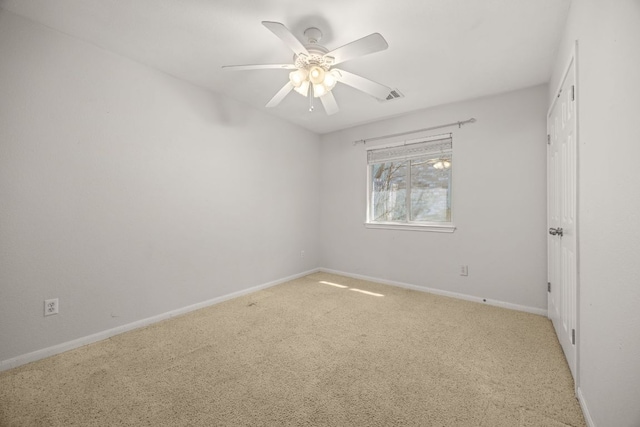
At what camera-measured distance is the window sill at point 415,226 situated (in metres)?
3.25

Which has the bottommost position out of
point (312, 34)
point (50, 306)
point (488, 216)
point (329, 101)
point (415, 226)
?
point (50, 306)

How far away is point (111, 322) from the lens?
2.21m

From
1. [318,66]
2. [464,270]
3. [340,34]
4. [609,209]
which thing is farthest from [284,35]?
[464,270]

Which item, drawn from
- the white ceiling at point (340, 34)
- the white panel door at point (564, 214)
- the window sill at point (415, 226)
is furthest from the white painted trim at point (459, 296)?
the white ceiling at point (340, 34)

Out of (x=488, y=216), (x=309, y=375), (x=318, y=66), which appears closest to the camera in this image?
(x=309, y=375)

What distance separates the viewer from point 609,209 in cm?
109

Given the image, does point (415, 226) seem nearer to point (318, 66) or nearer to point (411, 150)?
point (411, 150)

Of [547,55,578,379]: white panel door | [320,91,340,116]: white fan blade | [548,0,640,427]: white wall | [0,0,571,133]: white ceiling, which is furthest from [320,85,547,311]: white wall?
[320,91,340,116]: white fan blade

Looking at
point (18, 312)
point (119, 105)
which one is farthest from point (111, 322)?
point (119, 105)

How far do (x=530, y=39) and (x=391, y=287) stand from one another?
290 centimetres

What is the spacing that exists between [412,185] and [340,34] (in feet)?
7.38

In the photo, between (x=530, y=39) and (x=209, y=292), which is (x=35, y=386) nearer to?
(x=209, y=292)

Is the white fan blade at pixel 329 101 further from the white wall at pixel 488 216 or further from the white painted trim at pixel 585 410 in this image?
the white painted trim at pixel 585 410

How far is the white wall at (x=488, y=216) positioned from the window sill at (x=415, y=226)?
0.21ft
